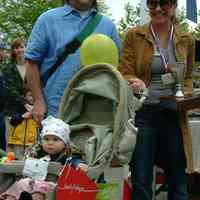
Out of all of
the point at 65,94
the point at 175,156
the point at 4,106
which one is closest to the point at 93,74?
the point at 65,94

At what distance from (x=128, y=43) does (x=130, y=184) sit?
1.05 metres

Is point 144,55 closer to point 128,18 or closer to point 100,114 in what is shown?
point 100,114

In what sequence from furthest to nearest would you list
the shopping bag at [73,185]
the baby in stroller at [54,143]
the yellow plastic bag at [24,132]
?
1. the yellow plastic bag at [24,132]
2. the baby in stroller at [54,143]
3. the shopping bag at [73,185]

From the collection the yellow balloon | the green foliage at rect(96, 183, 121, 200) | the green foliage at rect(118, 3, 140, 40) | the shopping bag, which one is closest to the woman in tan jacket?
the yellow balloon

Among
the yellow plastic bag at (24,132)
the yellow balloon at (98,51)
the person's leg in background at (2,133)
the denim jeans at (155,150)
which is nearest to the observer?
the yellow balloon at (98,51)

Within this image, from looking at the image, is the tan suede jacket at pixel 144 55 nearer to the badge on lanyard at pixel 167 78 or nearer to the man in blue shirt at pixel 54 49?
the badge on lanyard at pixel 167 78

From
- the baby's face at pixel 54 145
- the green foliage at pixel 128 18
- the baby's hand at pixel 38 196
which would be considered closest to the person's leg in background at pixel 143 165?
the baby's face at pixel 54 145

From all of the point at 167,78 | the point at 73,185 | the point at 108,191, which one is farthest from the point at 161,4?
the point at 73,185

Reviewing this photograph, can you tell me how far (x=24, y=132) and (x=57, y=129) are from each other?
11.7 feet

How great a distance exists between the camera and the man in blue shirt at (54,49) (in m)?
4.66

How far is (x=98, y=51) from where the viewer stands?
4426 millimetres

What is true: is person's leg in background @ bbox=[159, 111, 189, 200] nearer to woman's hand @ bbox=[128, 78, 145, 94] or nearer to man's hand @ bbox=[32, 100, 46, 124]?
woman's hand @ bbox=[128, 78, 145, 94]

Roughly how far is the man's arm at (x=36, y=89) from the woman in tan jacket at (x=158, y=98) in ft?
2.05

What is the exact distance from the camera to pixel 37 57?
4.73 meters
